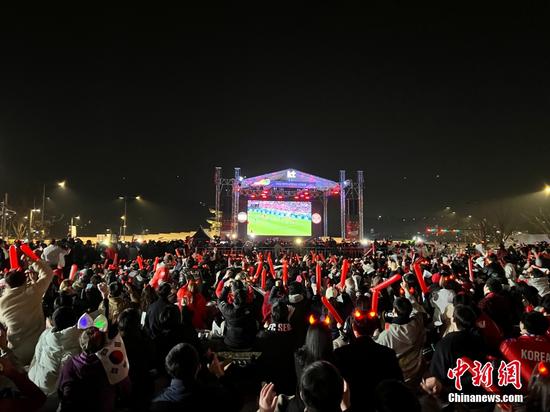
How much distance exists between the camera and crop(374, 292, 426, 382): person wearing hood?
3648 mm

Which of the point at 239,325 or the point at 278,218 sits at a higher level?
the point at 278,218

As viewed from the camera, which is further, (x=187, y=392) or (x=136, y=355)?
(x=136, y=355)

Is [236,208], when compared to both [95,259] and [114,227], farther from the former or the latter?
[114,227]

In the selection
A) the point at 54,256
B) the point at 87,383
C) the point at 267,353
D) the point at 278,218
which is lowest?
the point at 267,353

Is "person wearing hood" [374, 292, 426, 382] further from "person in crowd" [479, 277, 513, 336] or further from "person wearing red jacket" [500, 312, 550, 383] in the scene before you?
"person in crowd" [479, 277, 513, 336]

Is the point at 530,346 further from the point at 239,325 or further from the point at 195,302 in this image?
the point at 195,302

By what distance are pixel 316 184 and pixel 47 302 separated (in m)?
27.9

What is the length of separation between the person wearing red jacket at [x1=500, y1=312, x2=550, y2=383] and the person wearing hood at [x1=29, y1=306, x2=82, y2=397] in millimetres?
3787

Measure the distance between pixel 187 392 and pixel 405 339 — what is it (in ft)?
7.58

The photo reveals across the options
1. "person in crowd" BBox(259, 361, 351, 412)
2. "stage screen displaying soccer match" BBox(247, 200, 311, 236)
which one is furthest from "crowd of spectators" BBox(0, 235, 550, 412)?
"stage screen displaying soccer match" BBox(247, 200, 311, 236)

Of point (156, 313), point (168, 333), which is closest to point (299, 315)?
point (168, 333)

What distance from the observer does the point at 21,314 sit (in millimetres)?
4496

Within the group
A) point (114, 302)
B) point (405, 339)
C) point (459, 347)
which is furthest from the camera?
point (114, 302)

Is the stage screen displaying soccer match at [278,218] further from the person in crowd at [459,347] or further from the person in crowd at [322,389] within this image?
the person in crowd at [322,389]
